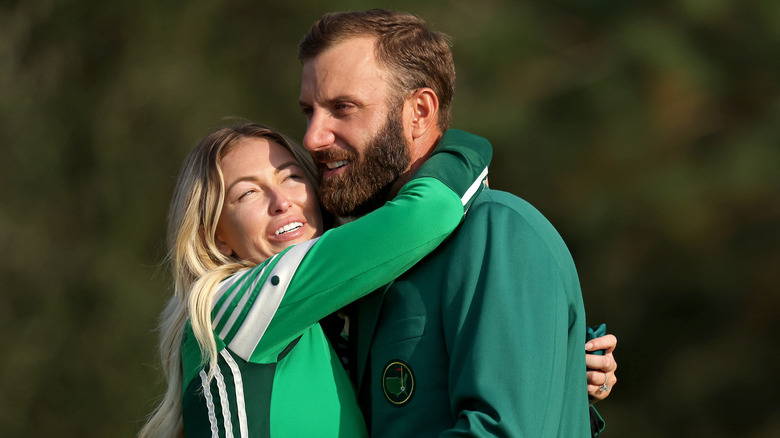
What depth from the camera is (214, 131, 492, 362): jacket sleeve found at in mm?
1972

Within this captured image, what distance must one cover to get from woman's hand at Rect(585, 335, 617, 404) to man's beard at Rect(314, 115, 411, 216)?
647mm

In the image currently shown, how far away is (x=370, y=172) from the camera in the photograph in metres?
2.31

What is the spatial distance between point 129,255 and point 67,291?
1.61 feet

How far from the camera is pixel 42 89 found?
611cm

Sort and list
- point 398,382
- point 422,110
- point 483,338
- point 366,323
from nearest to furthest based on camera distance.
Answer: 1. point 483,338
2. point 398,382
3. point 366,323
4. point 422,110

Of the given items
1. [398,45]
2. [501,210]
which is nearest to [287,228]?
[398,45]

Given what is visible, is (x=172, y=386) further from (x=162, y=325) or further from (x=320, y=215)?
(x=320, y=215)

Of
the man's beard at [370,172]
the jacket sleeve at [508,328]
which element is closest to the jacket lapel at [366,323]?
the jacket sleeve at [508,328]

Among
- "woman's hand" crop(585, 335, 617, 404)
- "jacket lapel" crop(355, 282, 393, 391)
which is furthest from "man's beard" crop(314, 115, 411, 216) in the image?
"woman's hand" crop(585, 335, 617, 404)

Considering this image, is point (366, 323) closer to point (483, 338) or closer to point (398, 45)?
point (483, 338)

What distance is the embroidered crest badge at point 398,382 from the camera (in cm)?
193

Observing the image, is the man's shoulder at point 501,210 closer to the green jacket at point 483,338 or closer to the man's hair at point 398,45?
the green jacket at point 483,338

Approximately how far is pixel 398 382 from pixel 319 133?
27.8 inches

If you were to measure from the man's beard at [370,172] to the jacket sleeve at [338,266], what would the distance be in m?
0.22
